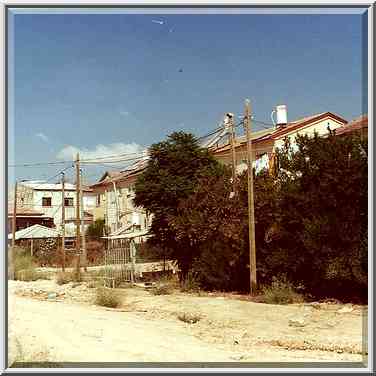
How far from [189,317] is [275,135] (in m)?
4.14

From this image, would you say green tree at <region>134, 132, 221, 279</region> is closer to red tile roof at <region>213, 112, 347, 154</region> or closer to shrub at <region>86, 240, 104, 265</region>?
red tile roof at <region>213, 112, 347, 154</region>

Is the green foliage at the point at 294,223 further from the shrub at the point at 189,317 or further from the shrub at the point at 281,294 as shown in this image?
the shrub at the point at 189,317

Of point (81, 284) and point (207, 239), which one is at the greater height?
point (207, 239)

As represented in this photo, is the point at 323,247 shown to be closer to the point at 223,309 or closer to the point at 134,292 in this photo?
the point at 223,309

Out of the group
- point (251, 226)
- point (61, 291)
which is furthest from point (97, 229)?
point (251, 226)

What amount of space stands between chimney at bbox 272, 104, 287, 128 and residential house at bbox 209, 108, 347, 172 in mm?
39

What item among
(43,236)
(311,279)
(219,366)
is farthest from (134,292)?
(219,366)

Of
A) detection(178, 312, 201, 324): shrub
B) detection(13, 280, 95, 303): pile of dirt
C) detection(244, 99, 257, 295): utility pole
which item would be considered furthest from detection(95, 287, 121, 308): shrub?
detection(244, 99, 257, 295): utility pole

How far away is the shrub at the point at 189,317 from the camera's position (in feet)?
26.0

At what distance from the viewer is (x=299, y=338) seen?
6.69 m

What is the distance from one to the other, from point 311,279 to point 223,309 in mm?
1912

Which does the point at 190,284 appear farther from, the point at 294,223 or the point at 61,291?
the point at 294,223

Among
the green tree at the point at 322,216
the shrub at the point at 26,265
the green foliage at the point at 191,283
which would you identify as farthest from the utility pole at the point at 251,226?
the shrub at the point at 26,265

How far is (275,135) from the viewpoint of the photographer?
34.2 ft
